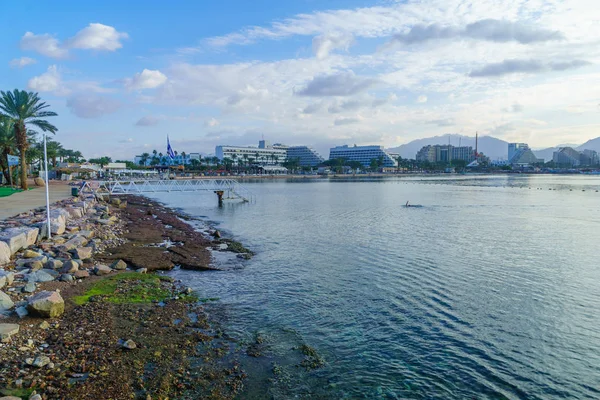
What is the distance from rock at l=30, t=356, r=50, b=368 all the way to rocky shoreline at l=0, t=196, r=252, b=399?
0.06 ft

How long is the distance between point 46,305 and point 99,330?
1.62 meters

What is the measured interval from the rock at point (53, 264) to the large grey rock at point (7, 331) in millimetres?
6190

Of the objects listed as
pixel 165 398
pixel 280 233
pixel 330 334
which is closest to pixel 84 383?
pixel 165 398

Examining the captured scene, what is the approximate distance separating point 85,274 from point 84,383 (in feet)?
27.0

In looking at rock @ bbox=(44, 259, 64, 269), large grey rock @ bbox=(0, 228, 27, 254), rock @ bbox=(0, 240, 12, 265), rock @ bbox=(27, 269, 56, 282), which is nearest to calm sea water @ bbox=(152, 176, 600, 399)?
rock @ bbox=(44, 259, 64, 269)

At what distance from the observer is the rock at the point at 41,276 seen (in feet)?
43.7

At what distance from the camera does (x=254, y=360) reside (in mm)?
10062

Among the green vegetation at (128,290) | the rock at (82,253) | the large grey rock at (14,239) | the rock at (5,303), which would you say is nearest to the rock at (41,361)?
the rock at (5,303)

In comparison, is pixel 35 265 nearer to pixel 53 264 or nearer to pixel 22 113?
pixel 53 264

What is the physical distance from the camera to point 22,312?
1039 centimetres

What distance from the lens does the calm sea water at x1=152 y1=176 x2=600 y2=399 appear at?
9445 mm

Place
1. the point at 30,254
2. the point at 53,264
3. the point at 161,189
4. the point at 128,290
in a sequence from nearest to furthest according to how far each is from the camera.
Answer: the point at 128,290
the point at 53,264
the point at 30,254
the point at 161,189

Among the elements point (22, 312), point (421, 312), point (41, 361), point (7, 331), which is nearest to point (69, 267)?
point (22, 312)

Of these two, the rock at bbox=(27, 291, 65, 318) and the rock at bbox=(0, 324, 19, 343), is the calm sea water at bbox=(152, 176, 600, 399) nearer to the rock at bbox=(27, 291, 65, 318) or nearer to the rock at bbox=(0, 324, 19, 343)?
the rock at bbox=(27, 291, 65, 318)
